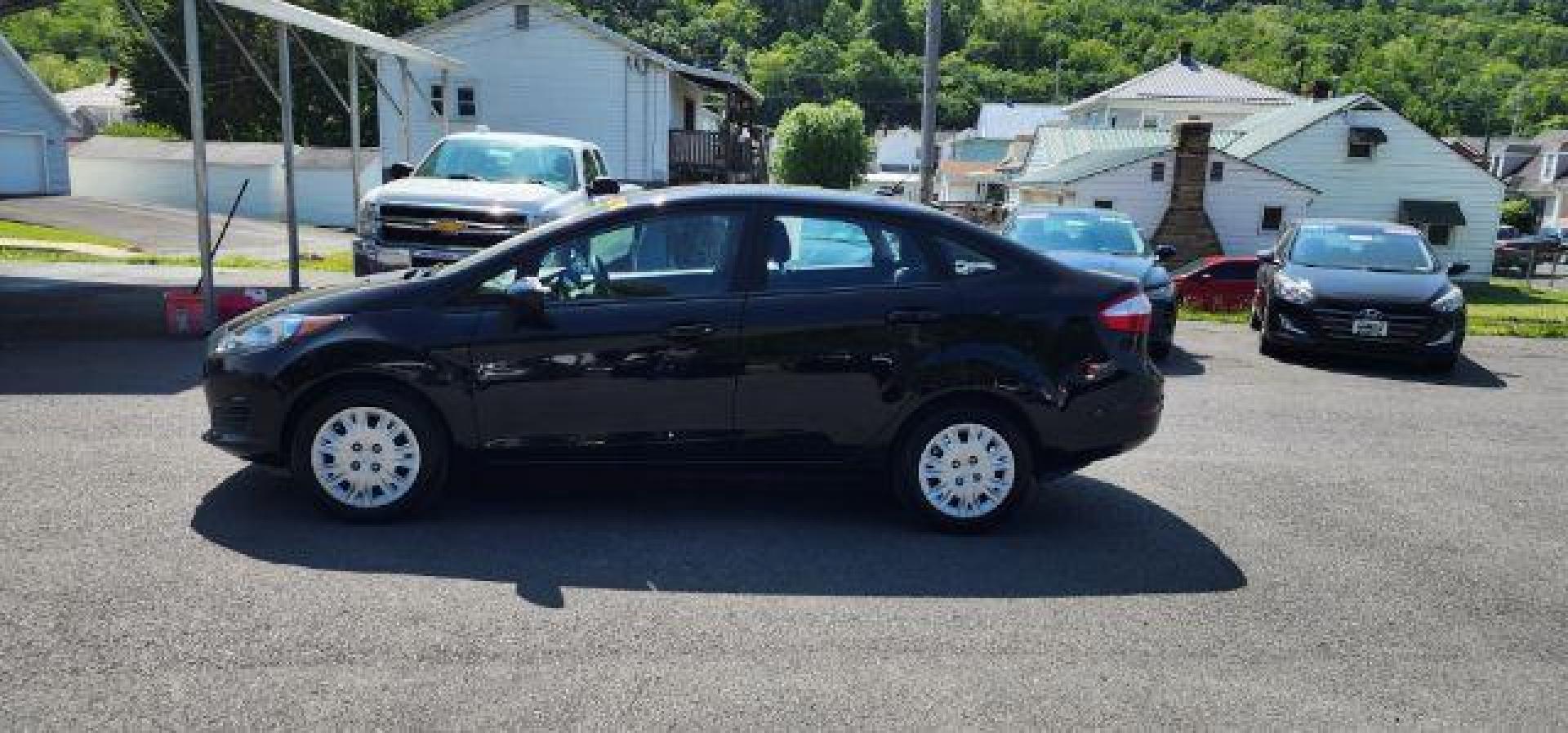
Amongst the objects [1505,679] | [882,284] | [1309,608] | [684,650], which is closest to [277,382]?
[684,650]

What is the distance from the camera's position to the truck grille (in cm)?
1197

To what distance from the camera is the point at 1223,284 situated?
22672 millimetres

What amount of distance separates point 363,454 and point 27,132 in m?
43.4

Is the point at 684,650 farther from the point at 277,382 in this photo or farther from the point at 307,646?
the point at 277,382

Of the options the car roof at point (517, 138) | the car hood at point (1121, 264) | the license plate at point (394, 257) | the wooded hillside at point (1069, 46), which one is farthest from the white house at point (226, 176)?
the car hood at point (1121, 264)

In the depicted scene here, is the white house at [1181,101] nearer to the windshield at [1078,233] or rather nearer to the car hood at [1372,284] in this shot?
the windshield at [1078,233]

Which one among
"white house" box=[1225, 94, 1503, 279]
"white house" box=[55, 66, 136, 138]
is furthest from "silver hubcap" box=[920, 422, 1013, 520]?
"white house" box=[55, 66, 136, 138]

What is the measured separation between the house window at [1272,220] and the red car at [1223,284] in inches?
745

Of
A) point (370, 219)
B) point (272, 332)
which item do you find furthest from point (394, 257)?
point (272, 332)

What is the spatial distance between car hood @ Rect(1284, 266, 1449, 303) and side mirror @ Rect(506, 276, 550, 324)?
30.4 feet

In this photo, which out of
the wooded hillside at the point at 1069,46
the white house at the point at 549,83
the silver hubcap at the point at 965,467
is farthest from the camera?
the wooded hillside at the point at 1069,46

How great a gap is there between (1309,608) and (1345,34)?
104 metres

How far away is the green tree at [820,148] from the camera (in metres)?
67.9

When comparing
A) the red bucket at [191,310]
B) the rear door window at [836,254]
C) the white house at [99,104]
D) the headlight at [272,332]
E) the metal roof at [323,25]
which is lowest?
the red bucket at [191,310]
